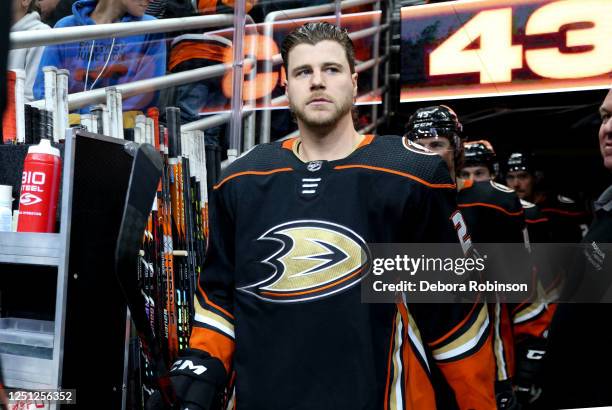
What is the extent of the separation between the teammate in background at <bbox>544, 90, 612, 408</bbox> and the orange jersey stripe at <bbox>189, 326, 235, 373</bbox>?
1.17 meters

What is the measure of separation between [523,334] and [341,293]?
1.98 m

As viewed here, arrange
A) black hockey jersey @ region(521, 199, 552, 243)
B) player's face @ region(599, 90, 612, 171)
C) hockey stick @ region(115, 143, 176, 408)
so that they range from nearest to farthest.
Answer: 1. hockey stick @ region(115, 143, 176, 408)
2. player's face @ region(599, 90, 612, 171)
3. black hockey jersey @ region(521, 199, 552, 243)

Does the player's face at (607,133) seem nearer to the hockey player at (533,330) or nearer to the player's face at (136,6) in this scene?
the hockey player at (533,330)

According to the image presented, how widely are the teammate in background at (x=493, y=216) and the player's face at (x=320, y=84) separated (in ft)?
4.66

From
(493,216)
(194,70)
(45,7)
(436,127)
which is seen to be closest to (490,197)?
(493,216)

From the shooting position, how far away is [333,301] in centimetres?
150

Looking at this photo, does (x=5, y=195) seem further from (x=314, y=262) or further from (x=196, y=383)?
(x=314, y=262)

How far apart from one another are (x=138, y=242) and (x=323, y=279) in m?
0.45

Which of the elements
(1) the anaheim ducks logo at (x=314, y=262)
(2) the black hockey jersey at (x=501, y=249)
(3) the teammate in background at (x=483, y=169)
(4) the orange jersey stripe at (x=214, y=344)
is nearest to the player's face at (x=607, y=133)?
(2) the black hockey jersey at (x=501, y=249)

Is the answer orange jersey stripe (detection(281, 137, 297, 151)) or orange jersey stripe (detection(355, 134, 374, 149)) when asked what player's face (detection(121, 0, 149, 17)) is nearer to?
orange jersey stripe (detection(281, 137, 297, 151))

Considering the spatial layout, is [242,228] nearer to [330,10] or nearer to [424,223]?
[424,223]

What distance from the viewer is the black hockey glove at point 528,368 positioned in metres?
→ 3.09

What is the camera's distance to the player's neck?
5.37ft

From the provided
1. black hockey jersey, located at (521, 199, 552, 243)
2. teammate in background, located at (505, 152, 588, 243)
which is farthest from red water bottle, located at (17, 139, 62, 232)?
teammate in background, located at (505, 152, 588, 243)
